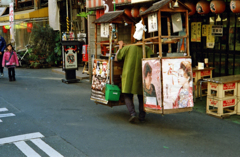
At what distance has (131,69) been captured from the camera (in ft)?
21.0

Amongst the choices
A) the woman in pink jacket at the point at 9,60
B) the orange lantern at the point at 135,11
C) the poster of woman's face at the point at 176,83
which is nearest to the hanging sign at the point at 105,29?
the poster of woman's face at the point at 176,83

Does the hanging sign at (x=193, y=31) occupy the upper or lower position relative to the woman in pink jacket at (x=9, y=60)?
upper

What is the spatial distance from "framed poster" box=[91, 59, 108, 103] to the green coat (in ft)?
2.44

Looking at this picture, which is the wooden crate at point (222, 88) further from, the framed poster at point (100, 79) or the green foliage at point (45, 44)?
the green foliage at point (45, 44)

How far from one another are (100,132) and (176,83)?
1803mm

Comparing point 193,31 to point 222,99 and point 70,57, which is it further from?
point 70,57

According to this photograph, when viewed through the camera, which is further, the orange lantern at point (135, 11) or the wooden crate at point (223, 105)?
the orange lantern at point (135, 11)

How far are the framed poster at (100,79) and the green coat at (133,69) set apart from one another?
743 mm

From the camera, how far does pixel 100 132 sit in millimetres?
6105

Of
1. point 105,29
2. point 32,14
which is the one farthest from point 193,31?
point 32,14

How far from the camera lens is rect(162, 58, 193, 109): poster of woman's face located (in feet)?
18.7

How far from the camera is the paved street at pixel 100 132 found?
5082 mm

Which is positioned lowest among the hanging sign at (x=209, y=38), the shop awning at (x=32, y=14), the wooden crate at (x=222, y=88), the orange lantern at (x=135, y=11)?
the wooden crate at (x=222, y=88)

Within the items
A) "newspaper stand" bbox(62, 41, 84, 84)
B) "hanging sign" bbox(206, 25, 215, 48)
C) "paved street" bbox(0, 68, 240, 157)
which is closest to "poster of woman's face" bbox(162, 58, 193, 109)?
"paved street" bbox(0, 68, 240, 157)
